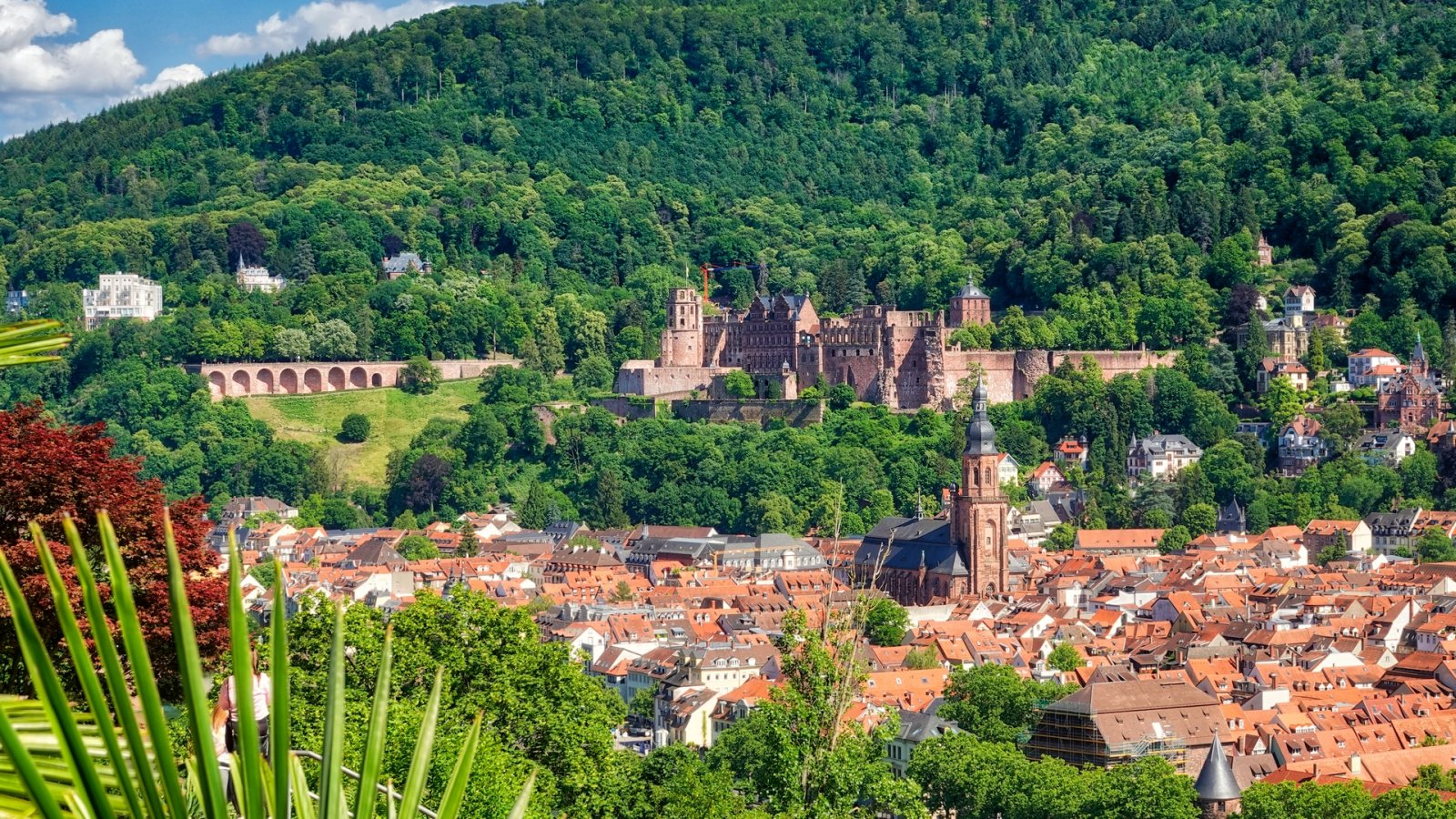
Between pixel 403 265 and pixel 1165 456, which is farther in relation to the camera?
pixel 403 265

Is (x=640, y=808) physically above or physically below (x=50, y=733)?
below

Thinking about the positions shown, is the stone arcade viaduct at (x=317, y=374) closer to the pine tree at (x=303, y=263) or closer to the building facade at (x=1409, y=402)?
the pine tree at (x=303, y=263)

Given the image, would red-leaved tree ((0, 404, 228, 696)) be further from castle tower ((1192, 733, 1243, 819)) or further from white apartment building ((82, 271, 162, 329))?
white apartment building ((82, 271, 162, 329))

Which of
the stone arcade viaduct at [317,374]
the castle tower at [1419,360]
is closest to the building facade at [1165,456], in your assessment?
the castle tower at [1419,360]

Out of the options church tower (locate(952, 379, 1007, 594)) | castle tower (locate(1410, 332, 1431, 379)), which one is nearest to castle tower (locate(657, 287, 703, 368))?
church tower (locate(952, 379, 1007, 594))

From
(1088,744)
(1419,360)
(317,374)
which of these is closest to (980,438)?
(1419,360)

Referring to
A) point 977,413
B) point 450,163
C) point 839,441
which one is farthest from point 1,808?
point 450,163

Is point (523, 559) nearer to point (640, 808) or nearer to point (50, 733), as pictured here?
point (640, 808)

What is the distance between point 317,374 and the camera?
10962cm

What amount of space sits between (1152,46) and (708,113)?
29240 millimetres

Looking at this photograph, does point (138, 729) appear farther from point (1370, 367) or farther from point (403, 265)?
point (403, 265)

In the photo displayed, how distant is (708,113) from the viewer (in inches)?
6083

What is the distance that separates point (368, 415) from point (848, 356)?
2175 cm

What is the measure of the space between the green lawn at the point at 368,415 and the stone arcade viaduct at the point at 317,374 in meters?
1.24
